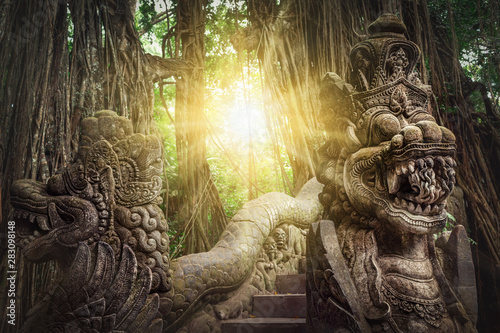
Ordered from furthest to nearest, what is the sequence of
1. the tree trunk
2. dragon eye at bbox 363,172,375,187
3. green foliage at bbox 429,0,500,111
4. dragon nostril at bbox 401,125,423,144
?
green foliage at bbox 429,0,500,111 < the tree trunk < dragon eye at bbox 363,172,375,187 < dragon nostril at bbox 401,125,423,144

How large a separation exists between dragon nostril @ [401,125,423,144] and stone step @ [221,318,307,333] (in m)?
1.24

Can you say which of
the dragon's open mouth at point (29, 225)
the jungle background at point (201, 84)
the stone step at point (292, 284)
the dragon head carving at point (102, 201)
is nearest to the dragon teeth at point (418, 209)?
the dragon head carving at point (102, 201)

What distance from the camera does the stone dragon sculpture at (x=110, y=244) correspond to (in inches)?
61.8

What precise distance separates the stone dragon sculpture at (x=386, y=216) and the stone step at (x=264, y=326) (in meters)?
0.38

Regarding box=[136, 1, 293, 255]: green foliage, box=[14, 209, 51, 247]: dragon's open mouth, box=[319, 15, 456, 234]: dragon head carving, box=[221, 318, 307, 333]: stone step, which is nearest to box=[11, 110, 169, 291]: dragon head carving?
box=[14, 209, 51, 247]: dragon's open mouth

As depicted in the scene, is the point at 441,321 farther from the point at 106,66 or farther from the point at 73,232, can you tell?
the point at 106,66

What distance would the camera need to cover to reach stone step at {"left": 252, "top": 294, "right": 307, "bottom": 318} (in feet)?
7.80

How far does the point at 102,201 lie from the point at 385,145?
1.45 m

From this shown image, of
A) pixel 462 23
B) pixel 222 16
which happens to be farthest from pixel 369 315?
pixel 222 16

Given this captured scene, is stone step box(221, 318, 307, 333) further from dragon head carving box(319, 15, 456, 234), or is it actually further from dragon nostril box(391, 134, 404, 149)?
dragon nostril box(391, 134, 404, 149)

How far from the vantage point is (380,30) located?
6.92 ft

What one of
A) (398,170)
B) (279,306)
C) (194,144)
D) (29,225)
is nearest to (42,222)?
A: (29,225)

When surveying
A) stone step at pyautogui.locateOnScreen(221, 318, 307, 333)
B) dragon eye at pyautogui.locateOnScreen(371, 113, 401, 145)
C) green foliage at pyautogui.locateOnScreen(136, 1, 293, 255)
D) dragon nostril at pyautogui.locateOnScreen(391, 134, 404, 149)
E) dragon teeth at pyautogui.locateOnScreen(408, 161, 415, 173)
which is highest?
green foliage at pyautogui.locateOnScreen(136, 1, 293, 255)

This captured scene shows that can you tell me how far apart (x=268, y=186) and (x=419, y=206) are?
5.80m
